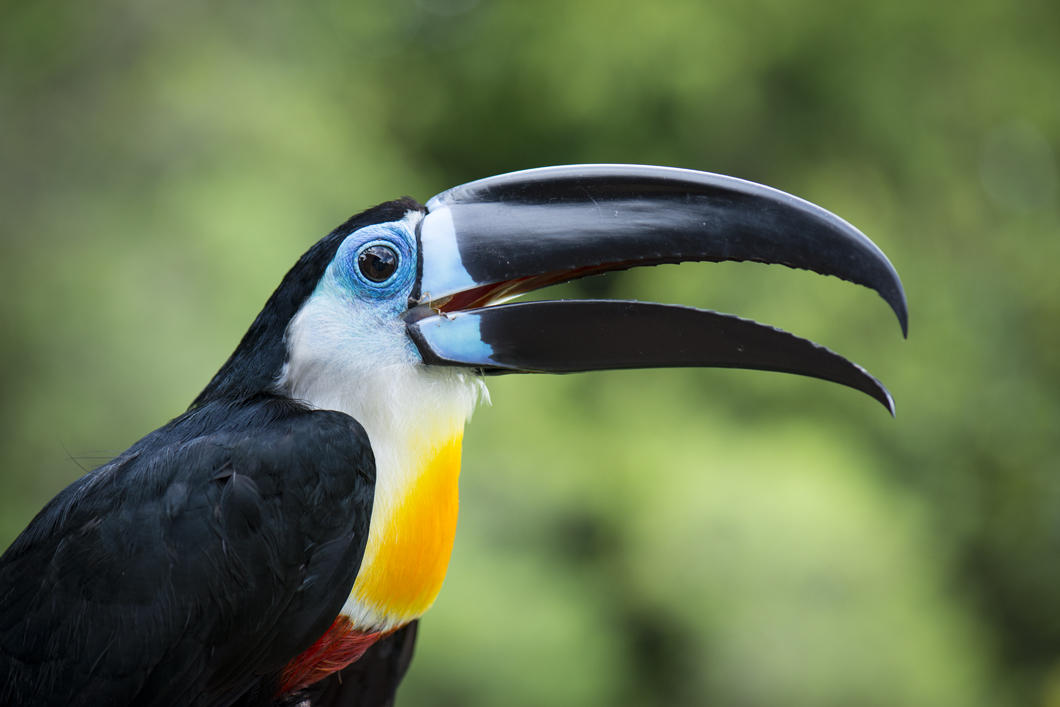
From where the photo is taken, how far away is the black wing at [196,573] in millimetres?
1479

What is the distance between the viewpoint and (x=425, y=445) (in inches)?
65.7

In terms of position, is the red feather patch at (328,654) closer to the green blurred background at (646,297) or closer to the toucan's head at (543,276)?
the toucan's head at (543,276)

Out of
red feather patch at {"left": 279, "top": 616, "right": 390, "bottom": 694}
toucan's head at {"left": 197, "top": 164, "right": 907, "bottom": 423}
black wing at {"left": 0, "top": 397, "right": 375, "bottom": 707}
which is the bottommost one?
red feather patch at {"left": 279, "top": 616, "right": 390, "bottom": 694}

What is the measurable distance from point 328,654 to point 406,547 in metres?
0.24

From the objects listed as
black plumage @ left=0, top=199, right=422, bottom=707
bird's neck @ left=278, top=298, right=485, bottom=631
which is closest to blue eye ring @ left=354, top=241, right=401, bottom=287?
bird's neck @ left=278, top=298, right=485, bottom=631

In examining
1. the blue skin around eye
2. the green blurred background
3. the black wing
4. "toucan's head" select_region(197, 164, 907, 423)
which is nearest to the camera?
the black wing

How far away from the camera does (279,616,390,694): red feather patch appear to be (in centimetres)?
164

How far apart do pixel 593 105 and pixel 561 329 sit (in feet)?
10.0

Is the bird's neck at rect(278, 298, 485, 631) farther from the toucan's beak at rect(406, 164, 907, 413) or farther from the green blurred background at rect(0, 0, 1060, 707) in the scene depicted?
the green blurred background at rect(0, 0, 1060, 707)

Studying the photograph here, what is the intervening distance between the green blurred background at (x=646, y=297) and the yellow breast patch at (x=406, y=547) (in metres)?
2.01

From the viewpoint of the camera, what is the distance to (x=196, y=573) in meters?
1.48

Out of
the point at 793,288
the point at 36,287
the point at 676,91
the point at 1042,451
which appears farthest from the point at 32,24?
the point at 1042,451

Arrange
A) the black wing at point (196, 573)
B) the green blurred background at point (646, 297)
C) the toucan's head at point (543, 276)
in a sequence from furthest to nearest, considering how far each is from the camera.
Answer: the green blurred background at point (646, 297) → the toucan's head at point (543, 276) → the black wing at point (196, 573)

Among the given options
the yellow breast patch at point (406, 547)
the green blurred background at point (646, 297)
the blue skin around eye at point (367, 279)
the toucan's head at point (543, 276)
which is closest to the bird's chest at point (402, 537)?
the yellow breast patch at point (406, 547)
